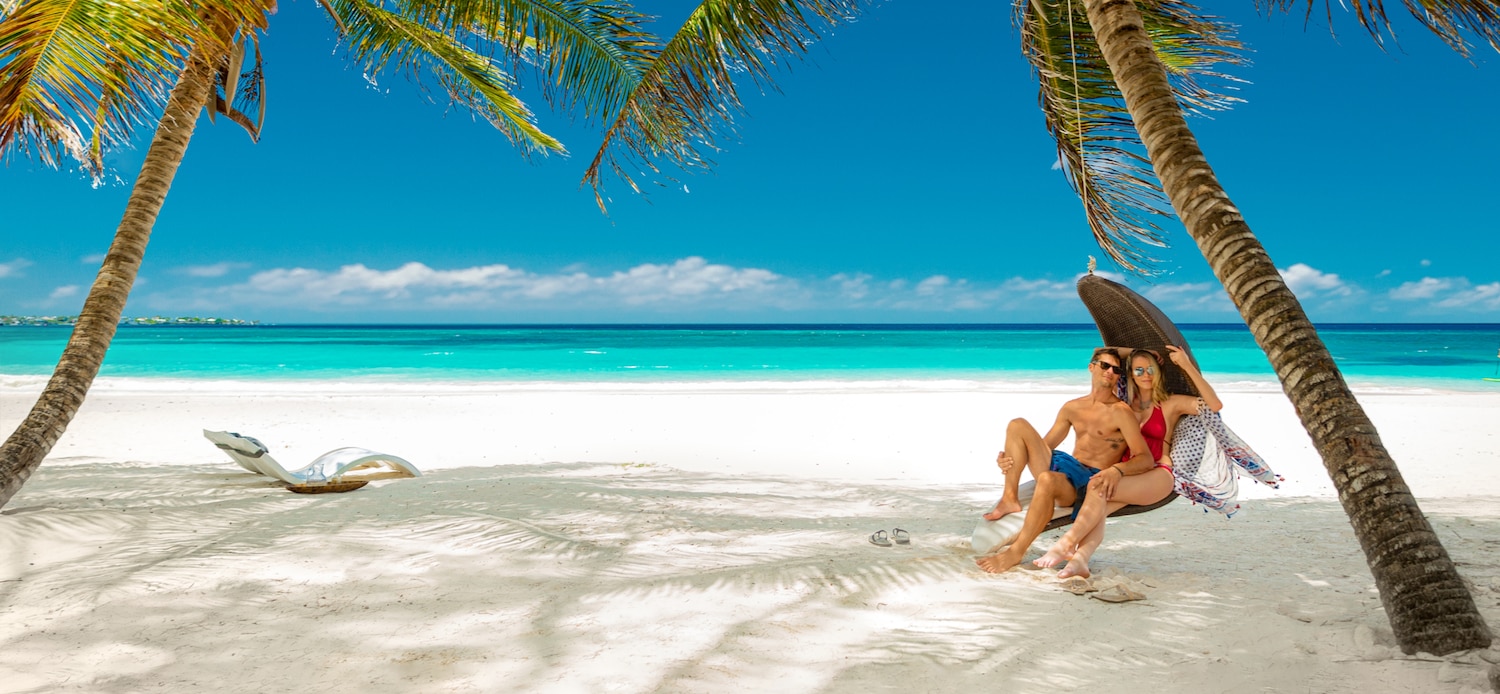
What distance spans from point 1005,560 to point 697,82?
12.1 feet

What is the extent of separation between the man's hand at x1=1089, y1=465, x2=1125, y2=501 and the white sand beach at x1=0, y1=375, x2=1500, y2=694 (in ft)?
1.38

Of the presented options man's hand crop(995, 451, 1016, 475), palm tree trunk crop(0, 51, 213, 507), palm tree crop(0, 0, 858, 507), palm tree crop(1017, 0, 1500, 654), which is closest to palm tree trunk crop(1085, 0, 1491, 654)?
palm tree crop(1017, 0, 1500, 654)

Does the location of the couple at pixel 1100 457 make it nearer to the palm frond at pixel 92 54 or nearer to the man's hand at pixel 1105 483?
the man's hand at pixel 1105 483

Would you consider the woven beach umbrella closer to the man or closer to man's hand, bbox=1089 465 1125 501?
the man

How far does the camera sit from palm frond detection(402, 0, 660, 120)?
5.61 m

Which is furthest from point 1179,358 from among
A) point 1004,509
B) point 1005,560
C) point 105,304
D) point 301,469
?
point 105,304

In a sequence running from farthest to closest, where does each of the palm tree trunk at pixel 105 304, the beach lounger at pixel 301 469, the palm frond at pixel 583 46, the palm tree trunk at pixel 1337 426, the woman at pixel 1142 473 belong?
the palm frond at pixel 583 46 → the beach lounger at pixel 301 469 → the palm tree trunk at pixel 105 304 → the woman at pixel 1142 473 → the palm tree trunk at pixel 1337 426

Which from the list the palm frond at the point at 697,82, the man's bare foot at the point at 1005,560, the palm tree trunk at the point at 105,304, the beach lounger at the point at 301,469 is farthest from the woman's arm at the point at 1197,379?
the beach lounger at the point at 301,469

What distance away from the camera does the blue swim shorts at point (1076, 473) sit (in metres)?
3.59

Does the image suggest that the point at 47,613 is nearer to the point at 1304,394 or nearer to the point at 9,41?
the point at 9,41

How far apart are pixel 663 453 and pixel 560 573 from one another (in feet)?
14.1

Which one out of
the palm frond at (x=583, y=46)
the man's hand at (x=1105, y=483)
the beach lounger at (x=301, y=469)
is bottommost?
the beach lounger at (x=301, y=469)

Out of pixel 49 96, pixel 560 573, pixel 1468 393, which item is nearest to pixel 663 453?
pixel 560 573

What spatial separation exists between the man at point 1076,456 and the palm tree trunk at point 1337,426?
876mm
